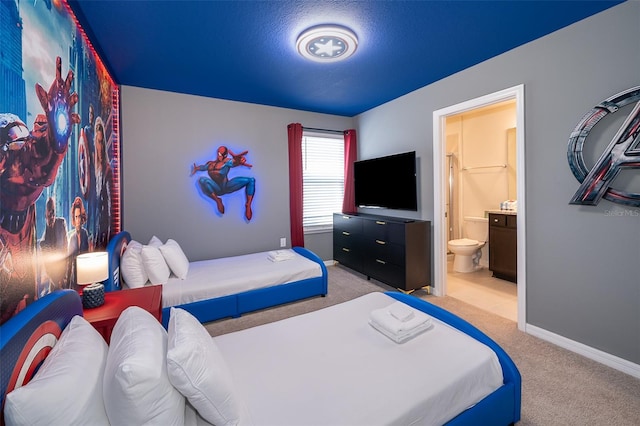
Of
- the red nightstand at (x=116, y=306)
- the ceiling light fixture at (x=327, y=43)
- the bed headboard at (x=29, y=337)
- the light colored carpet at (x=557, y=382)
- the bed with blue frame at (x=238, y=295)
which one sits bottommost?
the light colored carpet at (x=557, y=382)

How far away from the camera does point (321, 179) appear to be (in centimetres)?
493

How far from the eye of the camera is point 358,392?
125 cm

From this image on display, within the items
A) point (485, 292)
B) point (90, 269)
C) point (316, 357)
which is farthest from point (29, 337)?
point (485, 292)

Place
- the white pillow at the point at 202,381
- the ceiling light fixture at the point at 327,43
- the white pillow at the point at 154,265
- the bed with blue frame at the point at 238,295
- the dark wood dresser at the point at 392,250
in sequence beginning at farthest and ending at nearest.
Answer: the dark wood dresser at the point at 392,250
the white pillow at the point at 154,265
the bed with blue frame at the point at 238,295
the ceiling light fixture at the point at 327,43
the white pillow at the point at 202,381

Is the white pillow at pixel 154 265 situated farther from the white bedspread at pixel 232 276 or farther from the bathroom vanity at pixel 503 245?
the bathroom vanity at pixel 503 245

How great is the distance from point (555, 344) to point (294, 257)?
275 cm

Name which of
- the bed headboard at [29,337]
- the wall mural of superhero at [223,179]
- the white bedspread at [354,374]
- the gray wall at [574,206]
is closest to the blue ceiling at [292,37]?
the gray wall at [574,206]

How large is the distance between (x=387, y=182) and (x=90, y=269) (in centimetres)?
347

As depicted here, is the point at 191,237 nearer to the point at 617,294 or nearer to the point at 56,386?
the point at 56,386

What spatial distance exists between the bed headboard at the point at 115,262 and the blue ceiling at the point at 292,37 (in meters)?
1.72

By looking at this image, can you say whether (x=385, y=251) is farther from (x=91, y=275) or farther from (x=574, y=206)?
(x=91, y=275)

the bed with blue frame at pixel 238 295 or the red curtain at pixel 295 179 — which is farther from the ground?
the red curtain at pixel 295 179

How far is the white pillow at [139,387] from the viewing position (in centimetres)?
90

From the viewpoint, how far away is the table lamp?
1.77 metres
